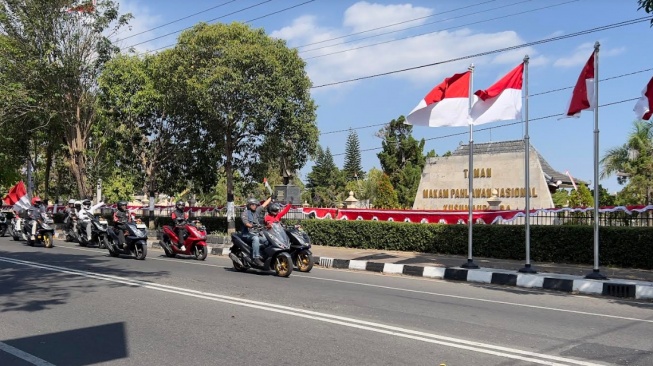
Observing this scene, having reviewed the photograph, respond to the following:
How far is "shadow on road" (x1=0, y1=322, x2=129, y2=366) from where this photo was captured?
5.19 meters

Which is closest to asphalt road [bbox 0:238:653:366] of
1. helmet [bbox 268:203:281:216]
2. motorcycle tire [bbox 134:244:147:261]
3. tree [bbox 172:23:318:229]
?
helmet [bbox 268:203:281:216]

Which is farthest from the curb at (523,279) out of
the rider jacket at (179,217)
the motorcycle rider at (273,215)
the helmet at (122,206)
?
the helmet at (122,206)

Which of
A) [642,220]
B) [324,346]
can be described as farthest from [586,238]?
[324,346]

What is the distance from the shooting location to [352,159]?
246ft

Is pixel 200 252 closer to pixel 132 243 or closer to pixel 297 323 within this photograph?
pixel 132 243

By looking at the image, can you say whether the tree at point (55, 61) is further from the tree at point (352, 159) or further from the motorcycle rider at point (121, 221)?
the tree at point (352, 159)

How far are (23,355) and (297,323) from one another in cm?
295

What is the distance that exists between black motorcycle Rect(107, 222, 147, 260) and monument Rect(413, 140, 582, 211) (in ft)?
Result: 42.4

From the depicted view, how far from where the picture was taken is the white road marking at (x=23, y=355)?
5.04 m

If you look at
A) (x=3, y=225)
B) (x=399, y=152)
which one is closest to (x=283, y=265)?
(x=3, y=225)

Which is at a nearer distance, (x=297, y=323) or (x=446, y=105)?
(x=297, y=323)

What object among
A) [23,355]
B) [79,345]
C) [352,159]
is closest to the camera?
[23,355]

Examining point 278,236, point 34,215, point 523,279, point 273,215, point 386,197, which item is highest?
point 386,197

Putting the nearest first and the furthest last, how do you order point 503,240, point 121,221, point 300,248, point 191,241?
point 300,248
point 191,241
point 503,240
point 121,221
